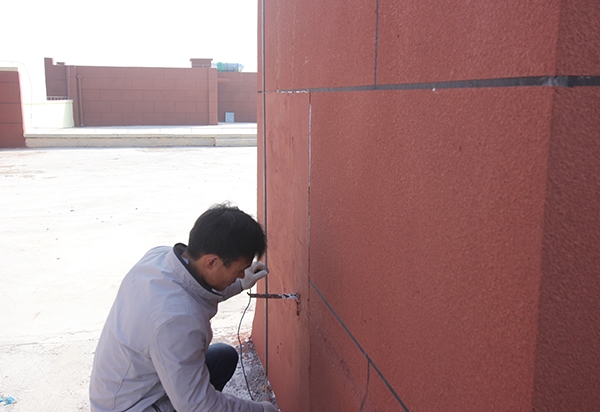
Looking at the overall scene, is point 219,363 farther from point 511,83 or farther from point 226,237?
point 511,83

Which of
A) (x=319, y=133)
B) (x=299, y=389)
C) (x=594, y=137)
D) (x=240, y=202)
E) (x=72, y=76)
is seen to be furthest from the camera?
(x=72, y=76)

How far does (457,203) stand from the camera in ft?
2.99

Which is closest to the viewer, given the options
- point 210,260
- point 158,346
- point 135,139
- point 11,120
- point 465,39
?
point 465,39

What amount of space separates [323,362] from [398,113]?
3.20 ft

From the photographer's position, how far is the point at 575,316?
723mm

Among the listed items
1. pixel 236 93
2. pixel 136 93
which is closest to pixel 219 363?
pixel 136 93

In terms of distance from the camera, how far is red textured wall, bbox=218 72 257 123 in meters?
23.8

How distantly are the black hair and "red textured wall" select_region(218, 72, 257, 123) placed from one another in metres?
22.6

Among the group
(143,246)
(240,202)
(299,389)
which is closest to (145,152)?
(240,202)

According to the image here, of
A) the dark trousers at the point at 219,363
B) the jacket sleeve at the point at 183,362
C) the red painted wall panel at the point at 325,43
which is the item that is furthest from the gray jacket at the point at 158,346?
the red painted wall panel at the point at 325,43

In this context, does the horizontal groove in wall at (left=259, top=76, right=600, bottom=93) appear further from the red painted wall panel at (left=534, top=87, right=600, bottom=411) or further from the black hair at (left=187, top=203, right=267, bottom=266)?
the black hair at (left=187, top=203, right=267, bottom=266)

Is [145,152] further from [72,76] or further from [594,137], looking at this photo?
[594,137]

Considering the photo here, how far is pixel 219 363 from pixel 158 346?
2.64 feet

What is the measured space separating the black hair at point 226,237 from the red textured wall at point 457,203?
0.74 feet
